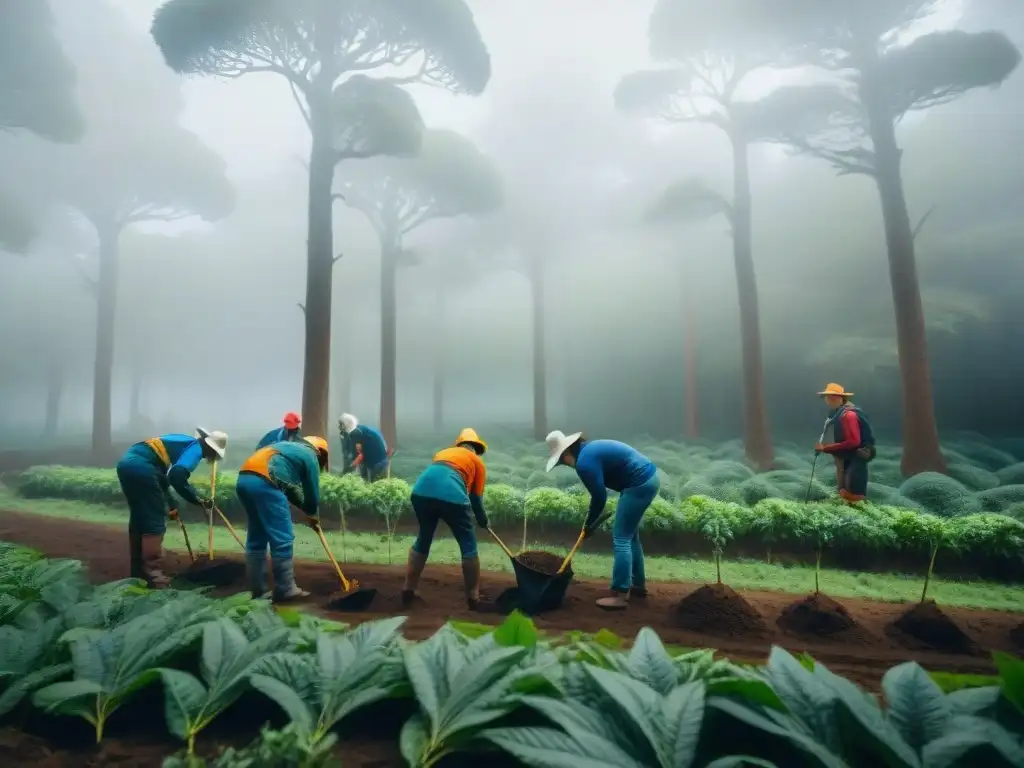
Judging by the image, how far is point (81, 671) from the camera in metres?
1.20

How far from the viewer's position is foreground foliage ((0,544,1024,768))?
88 centimetres

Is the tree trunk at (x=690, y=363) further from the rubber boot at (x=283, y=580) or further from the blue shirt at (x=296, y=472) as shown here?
the rubber boot at (x=283, y=580)

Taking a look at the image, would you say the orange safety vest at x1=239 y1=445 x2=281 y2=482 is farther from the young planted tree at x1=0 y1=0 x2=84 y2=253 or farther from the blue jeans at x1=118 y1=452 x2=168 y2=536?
the young planted tree at x1=0 y1=0 x2=84 y2=253

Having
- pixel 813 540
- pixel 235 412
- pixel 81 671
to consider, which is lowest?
pixel 813 540

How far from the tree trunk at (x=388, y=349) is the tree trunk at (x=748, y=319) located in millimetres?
4030

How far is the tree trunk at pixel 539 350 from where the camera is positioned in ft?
20.3

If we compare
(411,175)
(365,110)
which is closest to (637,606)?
(365,110)

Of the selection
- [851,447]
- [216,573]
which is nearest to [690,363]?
[851,447]

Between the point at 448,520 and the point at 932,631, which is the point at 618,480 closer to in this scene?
the point at 448,520

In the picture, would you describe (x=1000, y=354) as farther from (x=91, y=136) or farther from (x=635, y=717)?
(x=91, y=136)

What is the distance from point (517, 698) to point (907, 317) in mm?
5065

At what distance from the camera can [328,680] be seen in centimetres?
112

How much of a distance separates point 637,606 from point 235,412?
19.7 ft

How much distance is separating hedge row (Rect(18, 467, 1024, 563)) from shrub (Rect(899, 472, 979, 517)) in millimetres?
334
